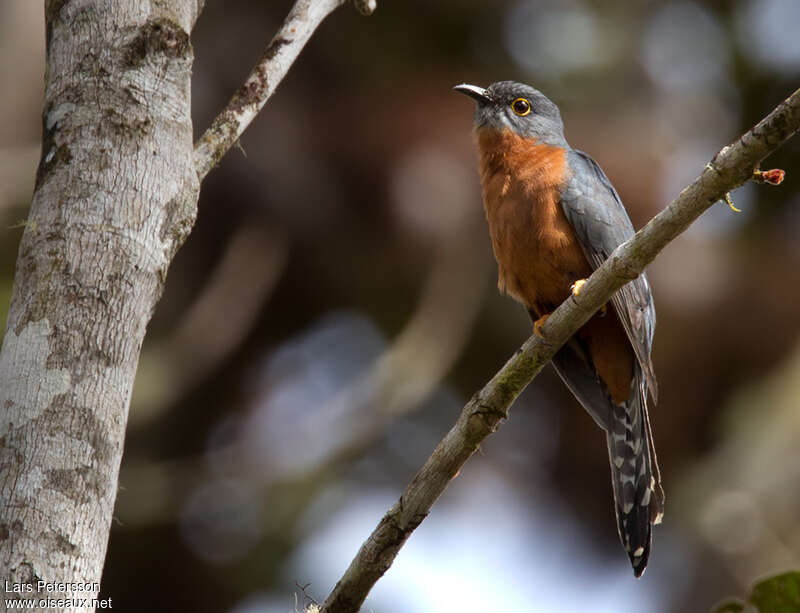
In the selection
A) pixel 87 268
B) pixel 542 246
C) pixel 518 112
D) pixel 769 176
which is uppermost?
pixel 518 112

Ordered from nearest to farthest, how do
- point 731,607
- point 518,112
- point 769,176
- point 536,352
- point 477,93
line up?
point 731,607 < point 769,176 < point 536,352 < point 518,112 < point 477,93

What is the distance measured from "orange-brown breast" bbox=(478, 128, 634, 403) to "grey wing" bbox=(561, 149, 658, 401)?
0.05 metres

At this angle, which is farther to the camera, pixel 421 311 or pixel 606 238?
pixel 421 311

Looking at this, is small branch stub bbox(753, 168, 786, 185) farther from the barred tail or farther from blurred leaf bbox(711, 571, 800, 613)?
the barred tail

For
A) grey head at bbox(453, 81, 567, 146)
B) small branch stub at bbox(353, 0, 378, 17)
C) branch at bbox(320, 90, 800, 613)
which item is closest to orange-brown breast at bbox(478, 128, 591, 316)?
grey head at bbox(453, 81, 567, 146)

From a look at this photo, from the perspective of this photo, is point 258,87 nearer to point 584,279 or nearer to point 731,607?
point 584,279

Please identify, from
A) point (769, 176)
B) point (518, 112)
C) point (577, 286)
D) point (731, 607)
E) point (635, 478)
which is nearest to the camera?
point (731, 607)

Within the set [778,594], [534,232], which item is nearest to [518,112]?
[534,232]

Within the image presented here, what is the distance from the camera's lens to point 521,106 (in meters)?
5.57

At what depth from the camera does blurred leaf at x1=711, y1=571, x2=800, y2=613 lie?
7.80ft

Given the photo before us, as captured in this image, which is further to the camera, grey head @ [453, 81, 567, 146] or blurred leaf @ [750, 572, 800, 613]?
grey head @ [453, 81, 567, 146]

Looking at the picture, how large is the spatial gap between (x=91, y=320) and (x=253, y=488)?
21.0ft

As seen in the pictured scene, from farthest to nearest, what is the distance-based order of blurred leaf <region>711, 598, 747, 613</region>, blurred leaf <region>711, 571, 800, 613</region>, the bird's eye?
the bird's eye < blurred leaf <region>711, 598, 747, 613</region> < blurred leaf <region>711, 571, 800, 613</region>

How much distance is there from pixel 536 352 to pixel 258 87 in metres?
1.32
